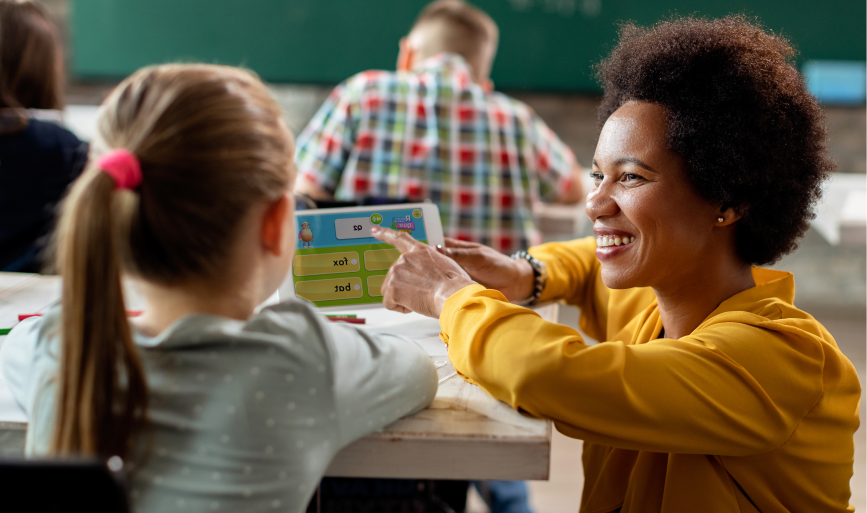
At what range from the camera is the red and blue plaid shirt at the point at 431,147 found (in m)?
2.47

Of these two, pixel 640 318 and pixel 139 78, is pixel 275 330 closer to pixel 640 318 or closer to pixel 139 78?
pixel 139 78

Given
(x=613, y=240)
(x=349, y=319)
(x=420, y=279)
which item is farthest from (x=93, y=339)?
(x=613, y=240)

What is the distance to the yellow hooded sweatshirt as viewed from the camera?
872 mm

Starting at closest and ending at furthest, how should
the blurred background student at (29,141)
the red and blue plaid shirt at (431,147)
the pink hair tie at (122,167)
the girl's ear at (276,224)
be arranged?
the pink hair tie at (122,167) → the girl's ear at (276,224) → the blurred background student at (29,141) → the red and blue plaid shirt at (431,147)

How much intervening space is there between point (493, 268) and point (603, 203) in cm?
28

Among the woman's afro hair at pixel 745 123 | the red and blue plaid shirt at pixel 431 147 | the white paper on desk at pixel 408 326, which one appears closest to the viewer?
the woman's afro hair at pixel 745 123

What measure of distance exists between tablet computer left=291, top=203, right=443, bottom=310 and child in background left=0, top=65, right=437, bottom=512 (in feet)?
1.48

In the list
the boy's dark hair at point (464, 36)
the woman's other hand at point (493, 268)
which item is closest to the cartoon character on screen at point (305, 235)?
the woman's other hand at point (493, 268)

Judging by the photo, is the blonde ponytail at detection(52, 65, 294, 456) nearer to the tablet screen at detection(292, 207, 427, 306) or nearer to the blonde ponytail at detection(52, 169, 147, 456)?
the blonde ponytail at detection(52, 169, 147, 456)

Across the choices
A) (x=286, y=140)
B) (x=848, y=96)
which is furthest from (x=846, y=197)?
(x=286, y=140)

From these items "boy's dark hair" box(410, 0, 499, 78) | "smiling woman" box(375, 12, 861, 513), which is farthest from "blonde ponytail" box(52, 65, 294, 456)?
"boy's dark hair" box(410, 0, 499, 78)

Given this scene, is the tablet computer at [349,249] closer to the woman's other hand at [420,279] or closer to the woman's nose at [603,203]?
the woman's other hand at [420,279]

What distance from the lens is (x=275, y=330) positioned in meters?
0.76

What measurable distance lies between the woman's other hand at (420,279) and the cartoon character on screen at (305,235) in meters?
0.13
